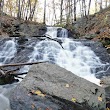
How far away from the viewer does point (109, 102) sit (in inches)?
222

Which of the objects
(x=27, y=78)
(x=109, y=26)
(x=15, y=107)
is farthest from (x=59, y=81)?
(x=109, y=26)

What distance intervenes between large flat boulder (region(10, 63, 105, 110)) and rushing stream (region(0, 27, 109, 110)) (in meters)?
3.49

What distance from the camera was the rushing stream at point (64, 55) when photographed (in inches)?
391

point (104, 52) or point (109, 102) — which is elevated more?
point (104, 52)

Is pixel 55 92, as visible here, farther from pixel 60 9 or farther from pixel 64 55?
pixel 60 9

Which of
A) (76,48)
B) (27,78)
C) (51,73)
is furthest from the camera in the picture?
(76,48)

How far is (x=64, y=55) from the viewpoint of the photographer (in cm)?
1127

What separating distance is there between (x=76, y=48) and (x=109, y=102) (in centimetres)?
697

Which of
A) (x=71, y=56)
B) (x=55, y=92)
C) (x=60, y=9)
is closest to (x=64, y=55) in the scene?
(x=71, y=56)

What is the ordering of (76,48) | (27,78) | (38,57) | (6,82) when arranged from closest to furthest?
(27,78)
(6,82)
(38,57)
(76,48)

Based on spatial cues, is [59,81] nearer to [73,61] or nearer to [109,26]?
[73,61]

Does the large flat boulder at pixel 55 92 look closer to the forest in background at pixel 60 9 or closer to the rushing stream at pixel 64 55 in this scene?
the rushing stream at pixel 64 55

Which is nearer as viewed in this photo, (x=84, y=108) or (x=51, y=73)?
(x=84, y=108)

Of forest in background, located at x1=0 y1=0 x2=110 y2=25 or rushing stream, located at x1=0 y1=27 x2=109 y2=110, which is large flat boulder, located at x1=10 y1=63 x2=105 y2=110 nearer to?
rushing stream, located at x1=0 y1=27 x2=109 y2=110
